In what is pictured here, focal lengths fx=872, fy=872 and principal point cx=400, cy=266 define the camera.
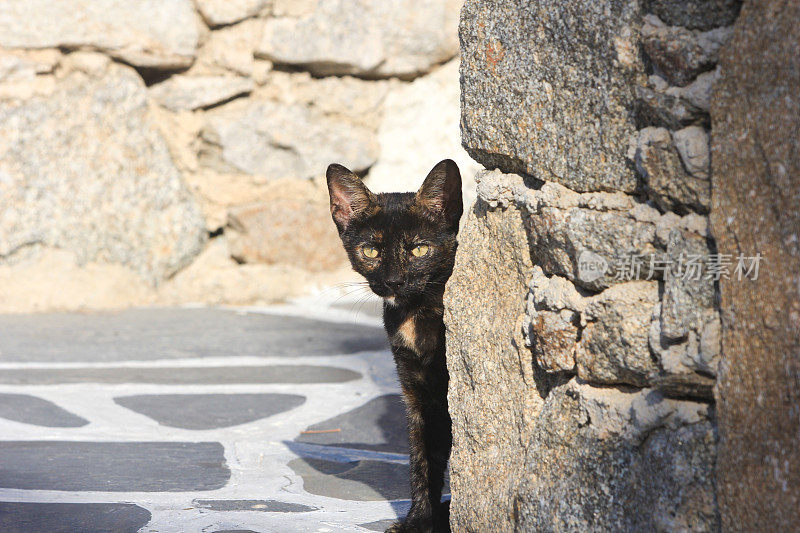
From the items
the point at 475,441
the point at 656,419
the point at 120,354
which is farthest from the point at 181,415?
the point at 656,419

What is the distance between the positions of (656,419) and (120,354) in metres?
3.86

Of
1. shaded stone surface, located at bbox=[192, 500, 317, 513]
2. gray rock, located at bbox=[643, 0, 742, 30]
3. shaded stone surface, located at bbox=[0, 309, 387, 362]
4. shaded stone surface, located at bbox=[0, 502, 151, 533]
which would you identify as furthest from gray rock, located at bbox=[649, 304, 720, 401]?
shaded stone surface, located at bbox=[0, 309, 387, 362]

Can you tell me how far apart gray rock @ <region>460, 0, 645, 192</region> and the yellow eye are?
0.79 metres

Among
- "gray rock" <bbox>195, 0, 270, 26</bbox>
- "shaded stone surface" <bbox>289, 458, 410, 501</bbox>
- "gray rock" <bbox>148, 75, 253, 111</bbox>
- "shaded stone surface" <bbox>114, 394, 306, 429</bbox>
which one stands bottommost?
"shaded stone surface" <bbox>114, 394, 306, 429</bbox>

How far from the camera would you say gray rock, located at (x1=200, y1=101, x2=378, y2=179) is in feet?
21.6

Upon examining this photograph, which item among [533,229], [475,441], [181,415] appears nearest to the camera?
[533,229]

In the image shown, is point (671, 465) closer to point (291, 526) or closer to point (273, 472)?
point (291, 526)

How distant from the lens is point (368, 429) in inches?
150

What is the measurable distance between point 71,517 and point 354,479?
0.98m

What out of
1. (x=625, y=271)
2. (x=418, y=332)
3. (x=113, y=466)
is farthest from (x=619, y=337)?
(x=113, y=466)

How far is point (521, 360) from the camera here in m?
2.03

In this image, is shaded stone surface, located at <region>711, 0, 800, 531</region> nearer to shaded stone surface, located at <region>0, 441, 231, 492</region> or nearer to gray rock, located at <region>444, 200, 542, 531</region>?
gray rock, located at <region>444, 200, 542, 531</region>

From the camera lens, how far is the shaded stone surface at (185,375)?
4.46 metres

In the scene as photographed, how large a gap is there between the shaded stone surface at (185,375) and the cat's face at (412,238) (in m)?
1.59
